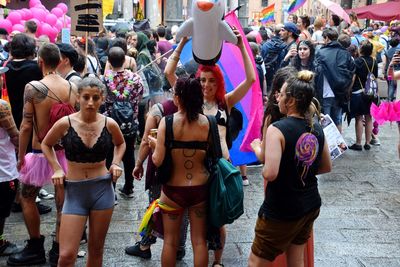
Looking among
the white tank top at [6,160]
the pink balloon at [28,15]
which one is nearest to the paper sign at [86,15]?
the white tank top at [6,160]

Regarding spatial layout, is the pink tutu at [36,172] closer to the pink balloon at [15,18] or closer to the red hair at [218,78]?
the red hair at [218,78]

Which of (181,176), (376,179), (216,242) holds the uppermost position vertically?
(181,176)

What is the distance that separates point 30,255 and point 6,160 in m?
0.84

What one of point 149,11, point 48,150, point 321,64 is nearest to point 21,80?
point 48,150

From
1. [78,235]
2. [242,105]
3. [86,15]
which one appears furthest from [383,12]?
[78,235]

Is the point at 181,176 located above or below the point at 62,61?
below

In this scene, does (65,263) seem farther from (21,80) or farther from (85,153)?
(21,80)

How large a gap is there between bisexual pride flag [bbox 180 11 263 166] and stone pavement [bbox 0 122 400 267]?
2.65 feet

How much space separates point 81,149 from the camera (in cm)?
413

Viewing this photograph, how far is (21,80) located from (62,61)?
835 millimetres

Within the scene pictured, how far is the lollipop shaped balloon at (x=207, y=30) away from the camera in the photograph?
14.3 feet

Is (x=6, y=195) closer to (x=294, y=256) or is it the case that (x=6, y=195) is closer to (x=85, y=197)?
(x=85, y=197)

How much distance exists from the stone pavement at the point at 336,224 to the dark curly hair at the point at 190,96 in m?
1.67

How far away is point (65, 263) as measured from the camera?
160 inches
